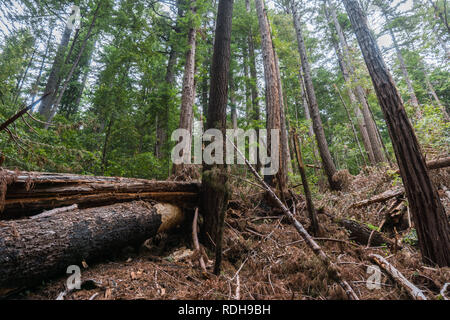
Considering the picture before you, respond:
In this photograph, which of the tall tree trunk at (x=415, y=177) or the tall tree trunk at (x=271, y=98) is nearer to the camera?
the tall tree trunk at (x=415, y=177)

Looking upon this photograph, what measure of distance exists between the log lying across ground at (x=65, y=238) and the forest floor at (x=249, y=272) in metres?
0.21

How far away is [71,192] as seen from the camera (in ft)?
8.81

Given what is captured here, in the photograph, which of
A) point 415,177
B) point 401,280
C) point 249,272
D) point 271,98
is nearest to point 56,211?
point 249,272

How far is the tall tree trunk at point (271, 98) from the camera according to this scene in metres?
5.19

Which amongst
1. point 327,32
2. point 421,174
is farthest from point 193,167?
point 327,32

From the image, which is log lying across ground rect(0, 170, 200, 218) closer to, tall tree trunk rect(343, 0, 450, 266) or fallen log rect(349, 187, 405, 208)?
tall tree trunk rect(343, 0, 450, 266)

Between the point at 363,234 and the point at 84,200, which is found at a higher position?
the point at 84,200

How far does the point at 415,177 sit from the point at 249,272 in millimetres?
2527

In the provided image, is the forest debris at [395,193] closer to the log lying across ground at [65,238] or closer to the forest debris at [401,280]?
the forest debris at [401,280]

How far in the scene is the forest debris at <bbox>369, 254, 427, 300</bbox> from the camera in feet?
6.14
